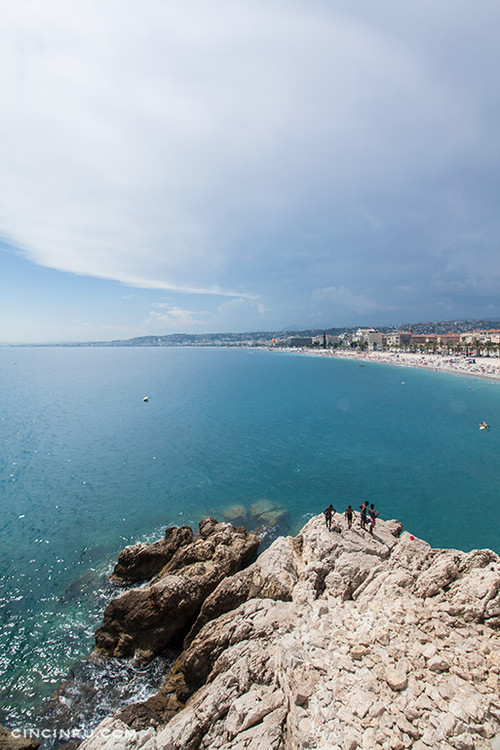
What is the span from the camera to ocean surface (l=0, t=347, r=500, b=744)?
1266 cm

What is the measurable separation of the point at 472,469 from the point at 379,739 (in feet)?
92.2

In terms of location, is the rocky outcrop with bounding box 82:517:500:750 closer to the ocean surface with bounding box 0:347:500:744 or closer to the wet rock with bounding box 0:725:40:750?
the wet rock with bounding box 0:725:40:750

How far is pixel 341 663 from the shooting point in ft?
25.1

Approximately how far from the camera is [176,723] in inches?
321

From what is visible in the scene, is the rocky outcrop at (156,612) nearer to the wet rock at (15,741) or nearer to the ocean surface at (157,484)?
the ocean surface at (157,484)

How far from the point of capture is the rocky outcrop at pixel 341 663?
20.7ft

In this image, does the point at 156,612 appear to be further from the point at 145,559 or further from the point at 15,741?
the point at 15,741

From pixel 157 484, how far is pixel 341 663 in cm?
2113

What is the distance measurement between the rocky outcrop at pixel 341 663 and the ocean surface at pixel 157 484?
11.8 ft

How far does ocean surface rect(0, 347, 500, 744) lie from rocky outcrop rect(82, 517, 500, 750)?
361cm

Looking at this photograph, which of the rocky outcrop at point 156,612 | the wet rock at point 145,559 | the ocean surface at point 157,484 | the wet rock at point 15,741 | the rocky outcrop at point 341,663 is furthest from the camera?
the wet rock at point 145,559

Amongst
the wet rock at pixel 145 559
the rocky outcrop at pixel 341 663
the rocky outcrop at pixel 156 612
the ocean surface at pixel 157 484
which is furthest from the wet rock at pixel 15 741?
the wet rock at pixel 145 559

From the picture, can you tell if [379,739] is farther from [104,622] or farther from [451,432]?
[451,432]

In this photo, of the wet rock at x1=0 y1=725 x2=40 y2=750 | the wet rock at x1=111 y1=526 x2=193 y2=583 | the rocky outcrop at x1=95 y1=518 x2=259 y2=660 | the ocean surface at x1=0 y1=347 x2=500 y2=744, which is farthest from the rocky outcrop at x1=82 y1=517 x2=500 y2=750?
the wet rock at x1=111 y1=526 x2=193 y2=583
